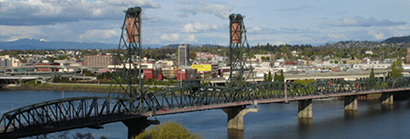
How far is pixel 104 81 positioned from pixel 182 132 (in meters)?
64.7

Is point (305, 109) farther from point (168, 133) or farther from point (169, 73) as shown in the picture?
point (169, 73)

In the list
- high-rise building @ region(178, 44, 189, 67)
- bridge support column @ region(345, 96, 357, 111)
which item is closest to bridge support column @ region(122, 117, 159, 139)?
bridge support column @ region(345, 96, 357, 111)

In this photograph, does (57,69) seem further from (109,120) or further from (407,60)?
(109,120)

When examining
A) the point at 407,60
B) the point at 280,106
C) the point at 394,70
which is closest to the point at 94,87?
the point at 280,106

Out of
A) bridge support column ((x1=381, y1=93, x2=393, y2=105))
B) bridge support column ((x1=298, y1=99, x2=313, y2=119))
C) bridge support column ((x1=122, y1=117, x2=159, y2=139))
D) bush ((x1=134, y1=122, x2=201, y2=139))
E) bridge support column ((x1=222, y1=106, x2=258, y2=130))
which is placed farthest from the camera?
bridge support column ((x1=381, y1=93, x2=393, y2=105))

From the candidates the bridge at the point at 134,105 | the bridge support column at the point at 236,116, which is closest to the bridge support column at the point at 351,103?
the bridge at the point at 134,105

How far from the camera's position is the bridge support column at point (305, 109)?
4231 centimetres

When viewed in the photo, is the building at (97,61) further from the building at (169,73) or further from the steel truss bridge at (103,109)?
the steel truss bridge at (103,109)

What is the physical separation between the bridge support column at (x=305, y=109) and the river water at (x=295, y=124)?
0.49 m

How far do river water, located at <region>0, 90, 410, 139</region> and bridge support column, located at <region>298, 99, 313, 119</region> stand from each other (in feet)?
1.59

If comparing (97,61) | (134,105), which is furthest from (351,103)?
(97,61)

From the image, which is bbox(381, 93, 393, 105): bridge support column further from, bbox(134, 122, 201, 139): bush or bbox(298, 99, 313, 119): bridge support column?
bbox(134, 122, 201, 139): bush

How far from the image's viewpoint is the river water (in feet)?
113

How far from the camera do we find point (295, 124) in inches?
1548
